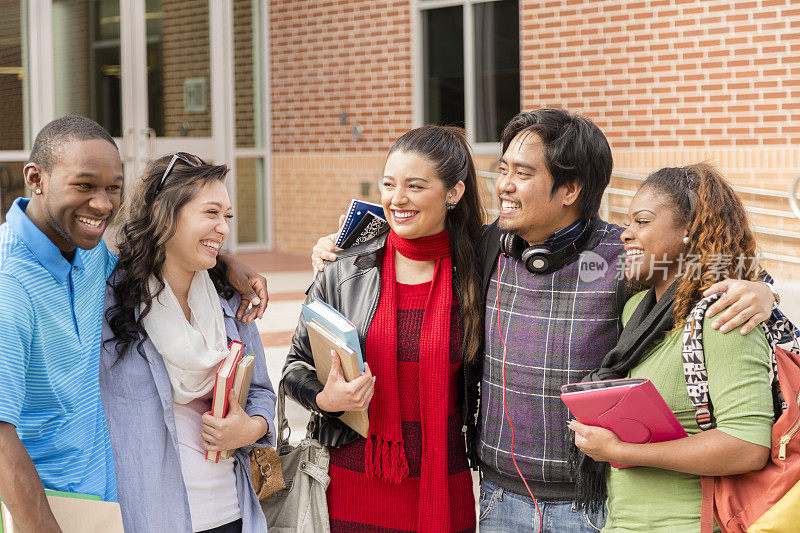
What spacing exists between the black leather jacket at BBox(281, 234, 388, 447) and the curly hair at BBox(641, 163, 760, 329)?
99cm

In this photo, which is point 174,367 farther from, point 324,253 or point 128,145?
point 128,145

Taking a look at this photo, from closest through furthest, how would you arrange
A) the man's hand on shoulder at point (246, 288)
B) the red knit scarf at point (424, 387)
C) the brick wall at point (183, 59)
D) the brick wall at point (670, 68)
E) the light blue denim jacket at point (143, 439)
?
the light blue denim jacket at point (143, 439) < the red knit scarf at point (424, 387) < the man's hand on shoulder at point (246, 288) < the brick wall at point (670, 68) < the brick wall at point (183, 59)

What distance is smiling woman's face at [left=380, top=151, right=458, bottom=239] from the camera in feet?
9.41

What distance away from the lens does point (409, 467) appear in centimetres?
289

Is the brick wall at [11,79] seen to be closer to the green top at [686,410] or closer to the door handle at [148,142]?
the door handle at [148,142]

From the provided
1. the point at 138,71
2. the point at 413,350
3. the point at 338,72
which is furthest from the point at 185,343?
the point at 338,72

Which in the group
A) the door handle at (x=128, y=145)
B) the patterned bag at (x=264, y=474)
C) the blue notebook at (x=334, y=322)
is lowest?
the patterned bag at (x=264, y=474)

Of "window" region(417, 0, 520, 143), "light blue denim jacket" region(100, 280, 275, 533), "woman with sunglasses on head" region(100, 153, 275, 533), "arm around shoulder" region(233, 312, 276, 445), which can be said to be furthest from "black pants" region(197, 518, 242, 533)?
"window" region(417, 0, 520, 143)

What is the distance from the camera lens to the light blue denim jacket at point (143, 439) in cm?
256

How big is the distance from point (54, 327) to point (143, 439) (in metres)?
0.46

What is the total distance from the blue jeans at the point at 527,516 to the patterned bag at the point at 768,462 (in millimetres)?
421

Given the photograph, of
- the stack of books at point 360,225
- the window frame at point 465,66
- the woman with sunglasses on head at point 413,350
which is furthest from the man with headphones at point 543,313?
the window frame at point 465,66

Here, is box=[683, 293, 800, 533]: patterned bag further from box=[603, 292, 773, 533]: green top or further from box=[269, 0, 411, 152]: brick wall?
box=[269, 0, 411, 152]: brick wall

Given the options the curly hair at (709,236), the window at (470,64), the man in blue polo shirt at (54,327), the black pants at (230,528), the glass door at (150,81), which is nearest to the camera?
the man in blue polo shirt at (54,327)
